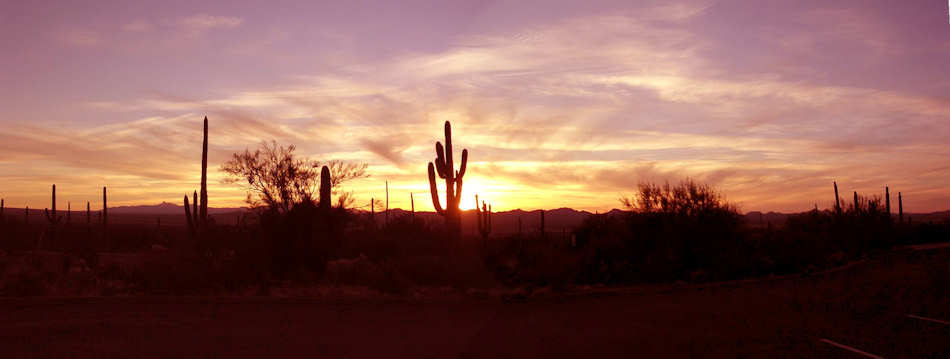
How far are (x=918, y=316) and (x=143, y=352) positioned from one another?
44.7 feet

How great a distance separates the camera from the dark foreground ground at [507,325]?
10.6 meters

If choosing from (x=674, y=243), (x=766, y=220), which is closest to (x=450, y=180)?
(x=674, y=243)

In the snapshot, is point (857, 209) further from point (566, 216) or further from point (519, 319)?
point (566, 216)

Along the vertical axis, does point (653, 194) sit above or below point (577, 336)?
above

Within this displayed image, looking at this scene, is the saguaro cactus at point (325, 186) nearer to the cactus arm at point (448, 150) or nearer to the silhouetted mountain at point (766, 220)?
the cactus arm at point (448, 150)

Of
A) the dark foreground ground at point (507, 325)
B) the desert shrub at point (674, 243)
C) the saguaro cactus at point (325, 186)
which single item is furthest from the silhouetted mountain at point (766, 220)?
the dark foreground ground at point (507, 325)

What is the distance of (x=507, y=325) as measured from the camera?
518 inches

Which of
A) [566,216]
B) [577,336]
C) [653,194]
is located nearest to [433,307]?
[577,336]

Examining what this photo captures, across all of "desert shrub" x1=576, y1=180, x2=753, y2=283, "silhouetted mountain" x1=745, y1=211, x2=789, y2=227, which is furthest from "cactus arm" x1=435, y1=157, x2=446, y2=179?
"silhouetted mountain" x1=745, y1=211, x2=789, y2=227

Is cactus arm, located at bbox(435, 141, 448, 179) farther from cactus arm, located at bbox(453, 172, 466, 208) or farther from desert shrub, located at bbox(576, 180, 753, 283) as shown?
desert shrub, located at bbox(576, 180, 753, 283)

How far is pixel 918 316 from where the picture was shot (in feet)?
43.6

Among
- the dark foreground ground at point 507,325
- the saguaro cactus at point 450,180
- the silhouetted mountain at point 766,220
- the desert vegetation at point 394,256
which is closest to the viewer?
the dark foreground ground at point 507,325

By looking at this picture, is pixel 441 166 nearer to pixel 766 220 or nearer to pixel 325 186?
pixel 325 186

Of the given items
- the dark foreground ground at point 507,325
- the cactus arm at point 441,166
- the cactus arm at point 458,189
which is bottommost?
the dark foreground ground at point 507,325
